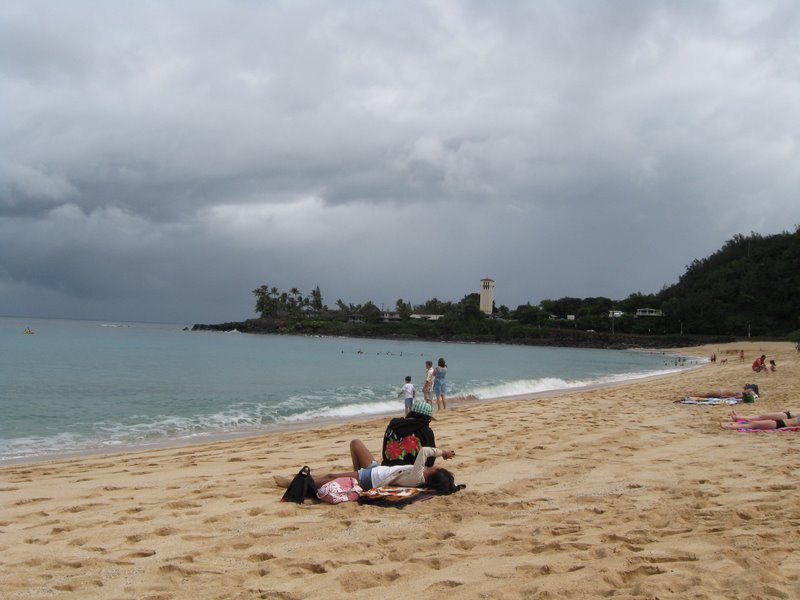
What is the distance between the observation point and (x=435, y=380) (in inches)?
700

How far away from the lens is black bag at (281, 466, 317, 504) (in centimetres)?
621

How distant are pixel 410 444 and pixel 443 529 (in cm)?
173

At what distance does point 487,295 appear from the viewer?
171875mm

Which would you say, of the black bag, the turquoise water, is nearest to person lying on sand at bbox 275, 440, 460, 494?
the black bag

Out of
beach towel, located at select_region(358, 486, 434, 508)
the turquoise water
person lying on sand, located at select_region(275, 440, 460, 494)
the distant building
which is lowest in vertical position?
the turquoise water

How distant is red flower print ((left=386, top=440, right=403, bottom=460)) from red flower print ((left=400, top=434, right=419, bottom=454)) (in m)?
0.05

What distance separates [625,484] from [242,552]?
4343 mm

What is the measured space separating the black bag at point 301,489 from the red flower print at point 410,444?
1119 millimetres

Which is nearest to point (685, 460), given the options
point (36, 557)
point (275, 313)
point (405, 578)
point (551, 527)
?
point (551, 527)

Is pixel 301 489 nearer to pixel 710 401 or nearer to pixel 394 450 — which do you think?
pixel 394 450

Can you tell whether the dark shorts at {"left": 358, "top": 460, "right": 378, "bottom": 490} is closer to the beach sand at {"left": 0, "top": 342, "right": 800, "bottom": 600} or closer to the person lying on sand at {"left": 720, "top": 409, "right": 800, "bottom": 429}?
the beach sand at {"left": 0, "top": 342, "right": 800, "bottom": 600}

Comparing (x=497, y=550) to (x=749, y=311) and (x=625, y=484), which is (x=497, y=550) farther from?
(x=749, y=311)

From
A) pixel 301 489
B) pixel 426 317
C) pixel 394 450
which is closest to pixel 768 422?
pixel 394 450

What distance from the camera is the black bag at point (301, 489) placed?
6207 mm
